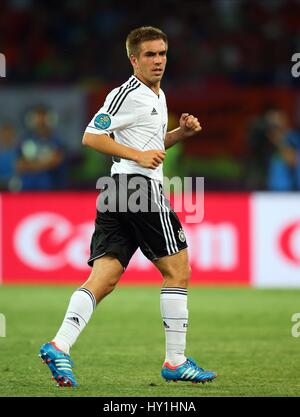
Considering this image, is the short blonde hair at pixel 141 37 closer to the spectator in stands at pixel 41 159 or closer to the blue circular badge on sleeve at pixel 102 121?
the blue circular badge on sleeve at pixel 102 121

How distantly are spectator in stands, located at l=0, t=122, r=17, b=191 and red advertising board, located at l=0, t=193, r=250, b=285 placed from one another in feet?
6.98

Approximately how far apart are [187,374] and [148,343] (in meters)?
2.03

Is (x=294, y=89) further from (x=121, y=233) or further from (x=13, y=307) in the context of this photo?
(x=121, y=233)

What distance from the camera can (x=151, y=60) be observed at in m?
6.30

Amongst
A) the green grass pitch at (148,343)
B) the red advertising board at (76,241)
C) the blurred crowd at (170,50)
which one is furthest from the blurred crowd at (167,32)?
the green grass pitch at (148,343)

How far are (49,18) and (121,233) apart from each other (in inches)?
559

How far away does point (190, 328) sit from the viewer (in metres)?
9.32

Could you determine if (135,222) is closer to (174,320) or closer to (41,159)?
(174,320)

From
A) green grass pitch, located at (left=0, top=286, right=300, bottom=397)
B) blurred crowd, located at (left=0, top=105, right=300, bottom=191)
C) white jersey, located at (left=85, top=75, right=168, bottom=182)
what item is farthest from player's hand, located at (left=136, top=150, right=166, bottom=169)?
blurred crowd, located at (left=0, top=105, right=300, bottom=191)

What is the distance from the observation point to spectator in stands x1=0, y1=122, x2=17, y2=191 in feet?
49.1

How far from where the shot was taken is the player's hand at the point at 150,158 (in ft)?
20.1

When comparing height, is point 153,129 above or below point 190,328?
above

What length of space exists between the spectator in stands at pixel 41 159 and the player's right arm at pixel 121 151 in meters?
8.05
